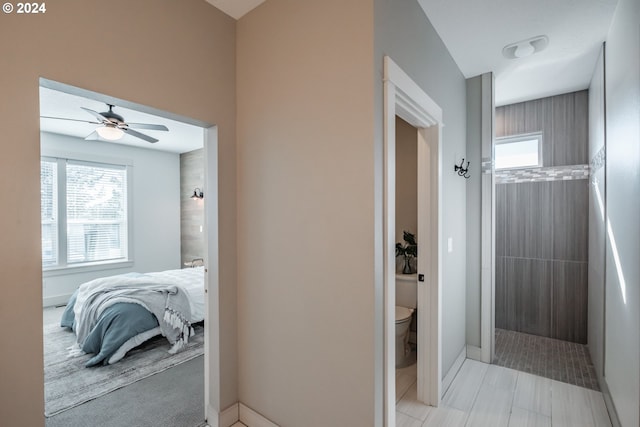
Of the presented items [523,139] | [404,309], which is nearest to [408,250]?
[404,309]

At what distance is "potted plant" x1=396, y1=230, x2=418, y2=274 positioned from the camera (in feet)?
9.87

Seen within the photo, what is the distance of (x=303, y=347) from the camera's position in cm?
171

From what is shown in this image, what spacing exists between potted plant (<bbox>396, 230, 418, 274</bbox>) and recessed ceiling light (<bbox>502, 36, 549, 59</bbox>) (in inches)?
69.5

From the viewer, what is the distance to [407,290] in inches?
116

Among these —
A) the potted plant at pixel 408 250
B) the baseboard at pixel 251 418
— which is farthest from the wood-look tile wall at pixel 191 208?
the baseboard at pixel 251 418

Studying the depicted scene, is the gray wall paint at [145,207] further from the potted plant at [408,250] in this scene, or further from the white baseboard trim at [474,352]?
the white baseboard trim at [474,352]

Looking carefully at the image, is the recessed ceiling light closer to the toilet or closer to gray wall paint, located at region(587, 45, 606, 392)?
gray wall paint, located at region(587, 45, 606, 392)

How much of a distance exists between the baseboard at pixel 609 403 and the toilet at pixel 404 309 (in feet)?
4.52

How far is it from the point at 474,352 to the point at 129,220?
231 inches

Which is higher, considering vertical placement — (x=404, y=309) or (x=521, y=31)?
(x=521, y=31)

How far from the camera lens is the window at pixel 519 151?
3498 mm

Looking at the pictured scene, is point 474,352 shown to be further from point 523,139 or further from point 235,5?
point 235,5

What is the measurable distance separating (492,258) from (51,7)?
11.5ft

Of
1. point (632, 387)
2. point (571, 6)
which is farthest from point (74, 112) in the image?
point (632, 387)
